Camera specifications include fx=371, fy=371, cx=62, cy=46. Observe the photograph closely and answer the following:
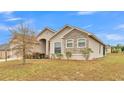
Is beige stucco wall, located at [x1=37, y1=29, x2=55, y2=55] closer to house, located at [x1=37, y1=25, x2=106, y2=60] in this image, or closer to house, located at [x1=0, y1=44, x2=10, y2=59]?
house, located at [x1=37, y1=25, x2=106, y2=60]

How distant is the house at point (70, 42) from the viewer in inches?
259

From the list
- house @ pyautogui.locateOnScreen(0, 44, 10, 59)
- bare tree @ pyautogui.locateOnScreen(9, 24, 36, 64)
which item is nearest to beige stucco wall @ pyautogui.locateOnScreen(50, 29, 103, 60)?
bare tree @ pyautogui.locateOnScreen(9, 24, 36, 64)

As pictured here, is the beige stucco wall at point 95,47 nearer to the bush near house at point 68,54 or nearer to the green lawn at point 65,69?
the green lawn at point 65,69

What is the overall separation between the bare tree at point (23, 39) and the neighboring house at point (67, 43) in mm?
72

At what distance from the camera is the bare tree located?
653 centimetres

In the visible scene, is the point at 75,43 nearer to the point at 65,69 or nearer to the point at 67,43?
the point at 67,43

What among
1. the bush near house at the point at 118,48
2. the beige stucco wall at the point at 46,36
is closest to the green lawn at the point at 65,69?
the bush near house at the point at 118,48

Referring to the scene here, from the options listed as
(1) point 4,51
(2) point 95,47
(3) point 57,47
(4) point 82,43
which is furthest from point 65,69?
(1) point 4,51

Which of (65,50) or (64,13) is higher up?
(64,13)

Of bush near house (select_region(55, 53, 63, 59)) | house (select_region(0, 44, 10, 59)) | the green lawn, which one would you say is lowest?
the green lawn

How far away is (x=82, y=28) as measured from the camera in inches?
259

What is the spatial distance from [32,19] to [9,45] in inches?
24.4
